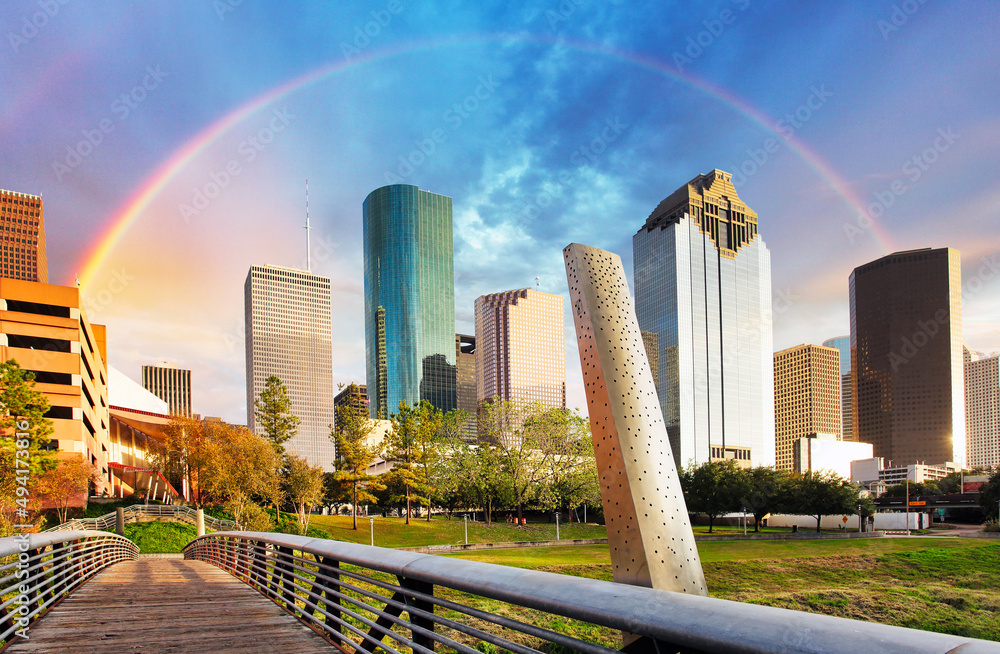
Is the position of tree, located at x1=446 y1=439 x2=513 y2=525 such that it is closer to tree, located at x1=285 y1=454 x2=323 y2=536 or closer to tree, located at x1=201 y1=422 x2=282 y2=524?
tree, located at x1=285 y1=454 x2=323 y2=536

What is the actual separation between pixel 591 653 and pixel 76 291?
6456cm

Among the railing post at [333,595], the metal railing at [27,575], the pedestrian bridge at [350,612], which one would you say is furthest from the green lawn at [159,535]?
the railing post at [333,595]

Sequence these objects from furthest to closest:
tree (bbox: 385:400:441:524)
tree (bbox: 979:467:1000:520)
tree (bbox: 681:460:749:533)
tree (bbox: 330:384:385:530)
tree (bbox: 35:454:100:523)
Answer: tree (bbox: 681:460:749:533), tree (bbox: 979:467:1000:520), tree (bbox: 385:400:441:524), tree (bbox: 330:384:385:530), tree (bbox: 35:454:100:523)

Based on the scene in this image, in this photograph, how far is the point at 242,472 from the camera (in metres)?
47.2

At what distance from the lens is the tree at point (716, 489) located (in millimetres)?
65188

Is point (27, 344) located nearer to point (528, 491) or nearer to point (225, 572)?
point (528, 491)

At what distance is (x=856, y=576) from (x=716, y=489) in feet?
93.0

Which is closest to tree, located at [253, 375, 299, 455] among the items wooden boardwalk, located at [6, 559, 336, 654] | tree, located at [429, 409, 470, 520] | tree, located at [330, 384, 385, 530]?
tree, located at [330, 384, 385, 530]

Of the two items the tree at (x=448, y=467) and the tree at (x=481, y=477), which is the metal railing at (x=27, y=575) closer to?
the tree at (x=481, y=477)

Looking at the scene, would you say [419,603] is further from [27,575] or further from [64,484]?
[64,484]

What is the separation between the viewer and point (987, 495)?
64312mm

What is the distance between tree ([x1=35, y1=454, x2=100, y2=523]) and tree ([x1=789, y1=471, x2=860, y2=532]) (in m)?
60.4

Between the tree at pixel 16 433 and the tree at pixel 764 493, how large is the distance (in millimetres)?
56985

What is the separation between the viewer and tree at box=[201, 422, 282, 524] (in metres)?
45.8
